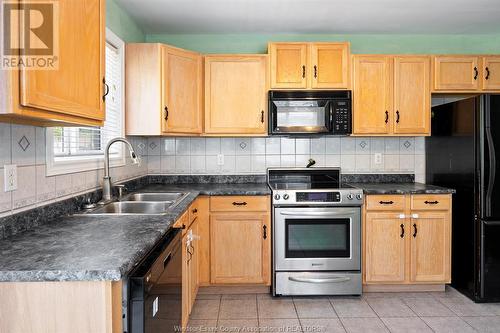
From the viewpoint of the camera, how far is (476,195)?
2.84 metres

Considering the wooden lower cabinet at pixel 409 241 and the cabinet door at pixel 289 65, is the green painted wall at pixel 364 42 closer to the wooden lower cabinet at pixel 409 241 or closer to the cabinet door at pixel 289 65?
the cabinet door at pixel 289 65

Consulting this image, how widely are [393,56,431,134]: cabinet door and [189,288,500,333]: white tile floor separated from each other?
57.1 inches

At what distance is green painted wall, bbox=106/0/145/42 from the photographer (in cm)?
262

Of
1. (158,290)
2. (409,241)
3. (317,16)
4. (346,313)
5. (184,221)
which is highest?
(317,16)

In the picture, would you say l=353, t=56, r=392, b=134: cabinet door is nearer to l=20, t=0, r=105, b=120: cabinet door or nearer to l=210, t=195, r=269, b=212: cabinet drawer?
l=210, t=195, r=269, b=212: cabinet drawer

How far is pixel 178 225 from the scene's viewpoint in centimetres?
209

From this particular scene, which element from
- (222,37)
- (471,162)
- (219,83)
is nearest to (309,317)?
(471,162)

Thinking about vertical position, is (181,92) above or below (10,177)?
above

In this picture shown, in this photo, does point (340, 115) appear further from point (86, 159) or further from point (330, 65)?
point (86, 159)

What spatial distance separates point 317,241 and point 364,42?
205cm

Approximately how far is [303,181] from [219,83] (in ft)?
4.07

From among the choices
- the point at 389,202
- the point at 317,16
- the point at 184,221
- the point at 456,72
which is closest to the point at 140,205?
the point at 184,221

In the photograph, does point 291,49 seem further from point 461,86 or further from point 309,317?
point 309,317

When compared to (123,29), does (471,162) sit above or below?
below
